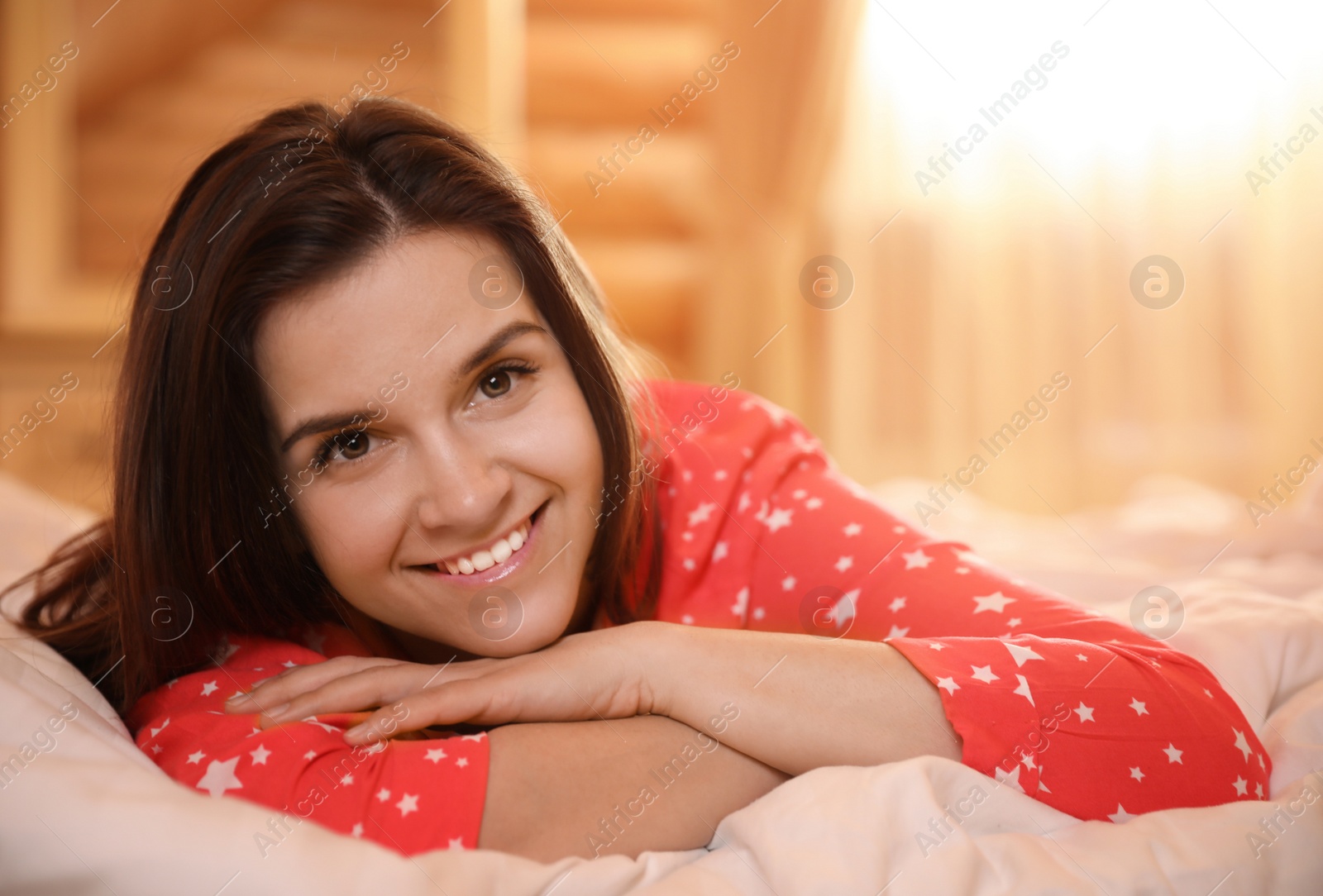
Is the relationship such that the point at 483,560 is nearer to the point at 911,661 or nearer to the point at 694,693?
the point at 694,693

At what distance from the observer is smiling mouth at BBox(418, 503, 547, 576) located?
88cm

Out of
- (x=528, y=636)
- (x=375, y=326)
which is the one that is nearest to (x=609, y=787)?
(x=528, y=636)

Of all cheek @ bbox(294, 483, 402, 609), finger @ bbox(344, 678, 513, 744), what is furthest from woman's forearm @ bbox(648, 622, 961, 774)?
cheek @ bbox(294, 483, 402, 609)

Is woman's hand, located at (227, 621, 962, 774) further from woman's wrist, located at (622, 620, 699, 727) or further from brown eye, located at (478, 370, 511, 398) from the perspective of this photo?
brown eye, located at (478, 370, 511, 398)

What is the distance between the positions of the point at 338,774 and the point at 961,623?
22.6 inches

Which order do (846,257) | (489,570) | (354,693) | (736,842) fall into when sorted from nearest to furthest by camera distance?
(736,842)
(354,693)
(489,570)
(846,257)

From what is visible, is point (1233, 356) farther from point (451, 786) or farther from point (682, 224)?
point (451, 786)

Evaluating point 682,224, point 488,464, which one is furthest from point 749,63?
point 488,464

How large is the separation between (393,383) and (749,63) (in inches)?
67.2

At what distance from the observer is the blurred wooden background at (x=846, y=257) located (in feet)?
8.93

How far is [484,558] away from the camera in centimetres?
89

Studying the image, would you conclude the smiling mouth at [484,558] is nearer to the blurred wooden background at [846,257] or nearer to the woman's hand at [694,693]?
the woman's hand at [694,693]

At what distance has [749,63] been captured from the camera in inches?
87.1

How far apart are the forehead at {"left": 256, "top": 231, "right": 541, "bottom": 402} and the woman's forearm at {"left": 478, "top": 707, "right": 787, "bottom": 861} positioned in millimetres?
329
